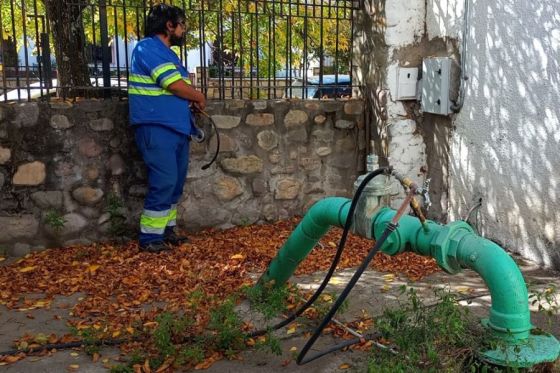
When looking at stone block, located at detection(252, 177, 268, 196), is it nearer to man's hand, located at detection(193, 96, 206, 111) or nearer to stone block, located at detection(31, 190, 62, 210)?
man's hand, located at detection(193, 96, 206, 111)

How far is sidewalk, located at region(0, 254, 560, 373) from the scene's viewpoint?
3.33 m

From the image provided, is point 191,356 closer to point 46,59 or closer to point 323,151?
point 46,59

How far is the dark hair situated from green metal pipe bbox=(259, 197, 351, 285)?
2.39m

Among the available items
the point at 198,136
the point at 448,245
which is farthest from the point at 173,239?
the point at 448,245

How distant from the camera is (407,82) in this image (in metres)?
5.98

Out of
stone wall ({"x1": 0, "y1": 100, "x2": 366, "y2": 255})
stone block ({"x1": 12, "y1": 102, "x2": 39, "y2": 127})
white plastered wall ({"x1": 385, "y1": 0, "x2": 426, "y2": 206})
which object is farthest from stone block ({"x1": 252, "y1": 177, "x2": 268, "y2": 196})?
stone block ({"x1": 12, "y1": 102, "x2": 39, "y2": 127})

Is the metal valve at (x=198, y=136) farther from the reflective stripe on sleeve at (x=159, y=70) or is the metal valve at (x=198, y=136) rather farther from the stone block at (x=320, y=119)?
the stone block at (x=320, y=119)

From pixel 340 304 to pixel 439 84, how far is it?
323 cm

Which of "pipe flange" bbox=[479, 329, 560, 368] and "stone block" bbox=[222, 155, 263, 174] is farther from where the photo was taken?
"stone block" bbox=[222, 155, 263, 174]

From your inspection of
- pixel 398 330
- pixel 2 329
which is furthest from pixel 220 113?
pixel 398 330

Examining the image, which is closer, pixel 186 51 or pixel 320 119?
pixel 186 51

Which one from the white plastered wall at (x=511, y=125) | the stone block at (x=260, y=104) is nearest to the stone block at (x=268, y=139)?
the stone block at (x=260, y=104)

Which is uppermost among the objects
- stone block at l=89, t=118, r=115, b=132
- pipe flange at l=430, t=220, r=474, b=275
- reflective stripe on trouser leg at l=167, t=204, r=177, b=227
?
stone block at l=89, t=118, r=115, b=132

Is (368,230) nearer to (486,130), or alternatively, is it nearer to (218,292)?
(218,292)
